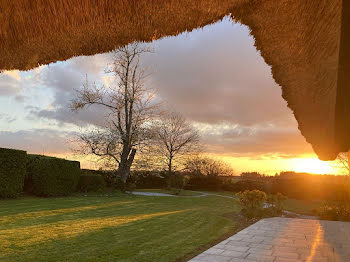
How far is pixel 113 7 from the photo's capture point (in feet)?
9.03

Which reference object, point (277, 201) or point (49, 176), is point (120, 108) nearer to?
point (49, 176)

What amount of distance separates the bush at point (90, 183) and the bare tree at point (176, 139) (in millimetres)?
8719

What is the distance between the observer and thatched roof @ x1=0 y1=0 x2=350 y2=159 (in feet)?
7.85

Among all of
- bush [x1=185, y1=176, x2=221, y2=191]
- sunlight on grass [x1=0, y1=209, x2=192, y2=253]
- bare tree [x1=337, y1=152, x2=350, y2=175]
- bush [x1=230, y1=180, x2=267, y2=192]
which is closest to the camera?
sunlight on grass [x1=0, y1=209, x2=192, y2=253]

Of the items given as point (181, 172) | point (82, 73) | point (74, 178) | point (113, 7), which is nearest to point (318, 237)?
point (113, 7)

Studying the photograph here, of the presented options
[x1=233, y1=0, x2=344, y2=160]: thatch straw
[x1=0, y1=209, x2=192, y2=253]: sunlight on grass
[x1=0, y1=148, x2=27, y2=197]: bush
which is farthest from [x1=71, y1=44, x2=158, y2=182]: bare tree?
[x1=233, y1=0, x2=344, y2=160]: thatch straw

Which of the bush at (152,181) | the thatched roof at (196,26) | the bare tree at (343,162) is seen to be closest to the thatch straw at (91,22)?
the thatched roof at (196,26)

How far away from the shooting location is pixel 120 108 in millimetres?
22797

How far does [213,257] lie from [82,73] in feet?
65.1

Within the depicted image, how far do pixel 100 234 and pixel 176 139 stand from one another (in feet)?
69.4

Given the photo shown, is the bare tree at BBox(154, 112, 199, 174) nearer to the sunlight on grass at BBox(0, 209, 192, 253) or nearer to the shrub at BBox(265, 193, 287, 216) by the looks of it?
the shrub at BBox(265, 193, 287, 216)

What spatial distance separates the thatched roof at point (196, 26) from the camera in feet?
7.85

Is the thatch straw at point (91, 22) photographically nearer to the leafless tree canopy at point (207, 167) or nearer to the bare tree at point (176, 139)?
the bare tree at point (176, 139)

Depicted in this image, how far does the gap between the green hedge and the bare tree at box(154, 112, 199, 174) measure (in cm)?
1141
